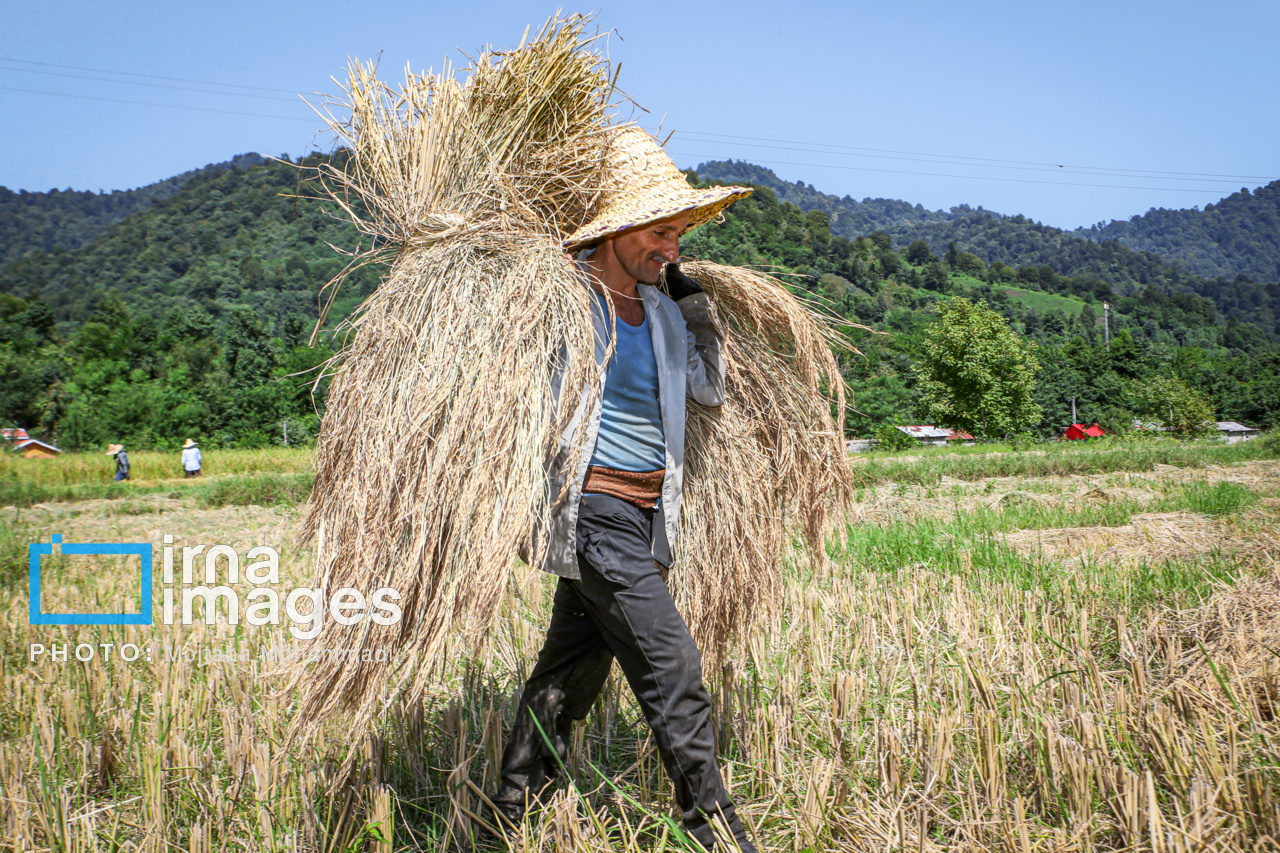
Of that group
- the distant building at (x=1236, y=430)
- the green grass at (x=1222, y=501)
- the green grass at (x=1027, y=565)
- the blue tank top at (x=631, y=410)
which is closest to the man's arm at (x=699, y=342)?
the blue tank top at (x=631, y=410)

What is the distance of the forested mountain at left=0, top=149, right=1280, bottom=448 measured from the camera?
36.6 metres

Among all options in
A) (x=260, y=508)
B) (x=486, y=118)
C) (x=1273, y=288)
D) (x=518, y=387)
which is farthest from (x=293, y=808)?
(x=1273, y=288)

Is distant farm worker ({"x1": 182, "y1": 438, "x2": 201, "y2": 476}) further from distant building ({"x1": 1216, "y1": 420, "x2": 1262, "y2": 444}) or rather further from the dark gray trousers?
distant building ({"x1": 1216, "y1": 420, "x2": 1262, "y2": 444})

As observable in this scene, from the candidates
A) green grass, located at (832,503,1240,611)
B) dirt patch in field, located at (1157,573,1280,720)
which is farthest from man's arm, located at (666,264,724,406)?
green grass, located at (832,503,1240,611)

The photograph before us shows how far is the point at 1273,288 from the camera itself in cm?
15150

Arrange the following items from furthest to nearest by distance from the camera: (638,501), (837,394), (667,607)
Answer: (837,394) → (638,501) → (667,607)

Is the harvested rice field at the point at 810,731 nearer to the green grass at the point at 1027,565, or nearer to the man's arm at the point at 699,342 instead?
the green grass at the point at 1027,565

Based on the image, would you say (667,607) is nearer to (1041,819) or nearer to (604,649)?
(604,649)

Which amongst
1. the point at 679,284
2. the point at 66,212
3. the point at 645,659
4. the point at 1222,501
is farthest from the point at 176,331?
the point at 66,212

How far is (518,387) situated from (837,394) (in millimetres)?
1189

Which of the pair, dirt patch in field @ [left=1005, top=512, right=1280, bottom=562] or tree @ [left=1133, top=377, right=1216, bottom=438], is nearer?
dirt patch in field @ [left=1005, top=512, right=1280, bottom=562]

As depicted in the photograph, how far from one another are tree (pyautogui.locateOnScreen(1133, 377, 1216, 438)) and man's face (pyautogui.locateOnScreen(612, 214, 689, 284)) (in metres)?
47.7

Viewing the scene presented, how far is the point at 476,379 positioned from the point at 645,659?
0.79 m

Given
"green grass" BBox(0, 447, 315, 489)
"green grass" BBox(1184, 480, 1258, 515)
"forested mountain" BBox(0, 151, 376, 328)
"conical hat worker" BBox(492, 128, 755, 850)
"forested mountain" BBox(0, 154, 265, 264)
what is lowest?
"green grass" BBox(0, 447, 315, 489)
